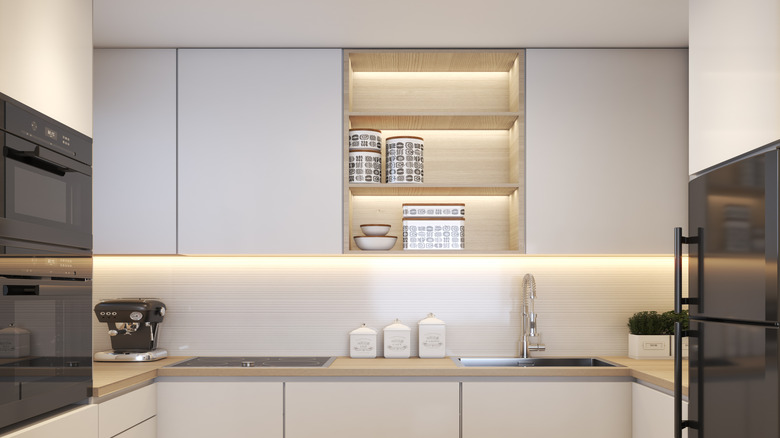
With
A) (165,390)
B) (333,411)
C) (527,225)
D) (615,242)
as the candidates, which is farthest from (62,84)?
(615,242)

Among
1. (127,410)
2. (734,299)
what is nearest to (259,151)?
(127,410)

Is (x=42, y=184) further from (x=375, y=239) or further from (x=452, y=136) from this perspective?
(x=452, y=136)

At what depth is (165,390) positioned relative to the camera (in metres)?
3.10

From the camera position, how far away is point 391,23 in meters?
3.08

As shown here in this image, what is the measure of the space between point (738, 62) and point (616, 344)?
1.94 meters

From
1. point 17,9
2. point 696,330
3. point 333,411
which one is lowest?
point 333,411

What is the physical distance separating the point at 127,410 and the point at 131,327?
0.77 meters

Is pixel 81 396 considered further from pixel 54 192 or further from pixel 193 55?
pixel 193 55

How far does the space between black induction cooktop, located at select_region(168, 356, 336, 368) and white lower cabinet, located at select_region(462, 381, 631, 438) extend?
721mm

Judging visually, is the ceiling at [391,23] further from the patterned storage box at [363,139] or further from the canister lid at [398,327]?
the canister lid at [398,327]

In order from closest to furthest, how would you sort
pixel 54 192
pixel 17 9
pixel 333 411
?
pixel 17 9
pixel 54 192
pixel 333 411

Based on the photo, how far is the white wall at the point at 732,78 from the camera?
75.2 inches

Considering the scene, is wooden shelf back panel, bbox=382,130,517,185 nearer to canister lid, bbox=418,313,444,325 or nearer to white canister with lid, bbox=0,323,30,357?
canister lid, bbox=418,313,444,325

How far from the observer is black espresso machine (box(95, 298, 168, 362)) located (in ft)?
11.2
